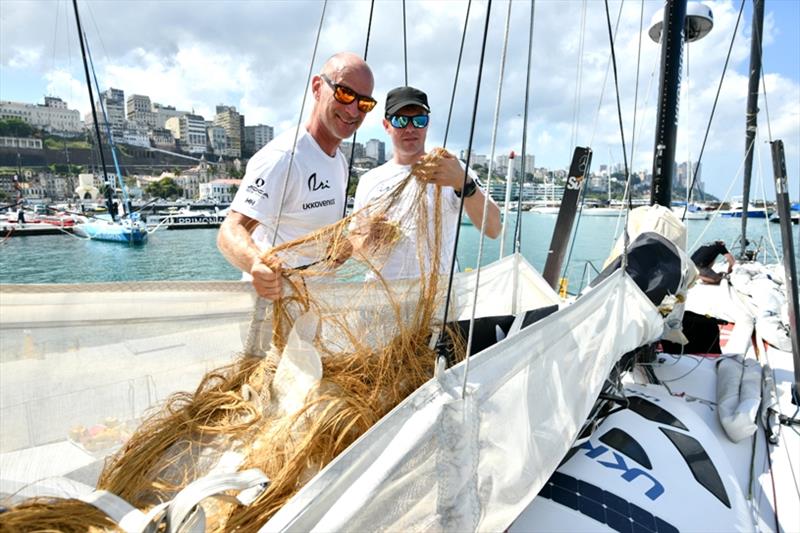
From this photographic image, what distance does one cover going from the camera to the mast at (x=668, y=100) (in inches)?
177

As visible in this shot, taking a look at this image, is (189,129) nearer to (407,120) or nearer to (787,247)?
(407,120)

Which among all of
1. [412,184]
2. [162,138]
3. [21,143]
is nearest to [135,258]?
[412,184]

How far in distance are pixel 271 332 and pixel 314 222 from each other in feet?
2.48

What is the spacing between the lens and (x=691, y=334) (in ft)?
14.6

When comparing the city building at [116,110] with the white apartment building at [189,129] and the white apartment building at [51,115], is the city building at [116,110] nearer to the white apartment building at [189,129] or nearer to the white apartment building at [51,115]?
the white apartment building at [51,115]

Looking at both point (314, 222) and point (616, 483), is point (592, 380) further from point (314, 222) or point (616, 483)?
point (314, 222)

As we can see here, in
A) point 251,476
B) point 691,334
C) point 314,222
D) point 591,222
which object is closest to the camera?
point 251,476

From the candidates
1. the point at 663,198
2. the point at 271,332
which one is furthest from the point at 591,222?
the point at 271,332

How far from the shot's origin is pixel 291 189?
7.13 feet

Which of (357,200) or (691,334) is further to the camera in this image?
(691,334)

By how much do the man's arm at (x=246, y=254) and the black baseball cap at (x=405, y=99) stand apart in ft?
3.10

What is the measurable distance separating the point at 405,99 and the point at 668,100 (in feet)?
11.4

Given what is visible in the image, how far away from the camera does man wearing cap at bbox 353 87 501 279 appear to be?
1678 mm

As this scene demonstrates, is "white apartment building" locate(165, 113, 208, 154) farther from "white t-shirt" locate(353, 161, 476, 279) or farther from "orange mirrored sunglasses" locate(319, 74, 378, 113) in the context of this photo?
"orange mirrored sunglasses" locate(319, 74, 378, 113)
